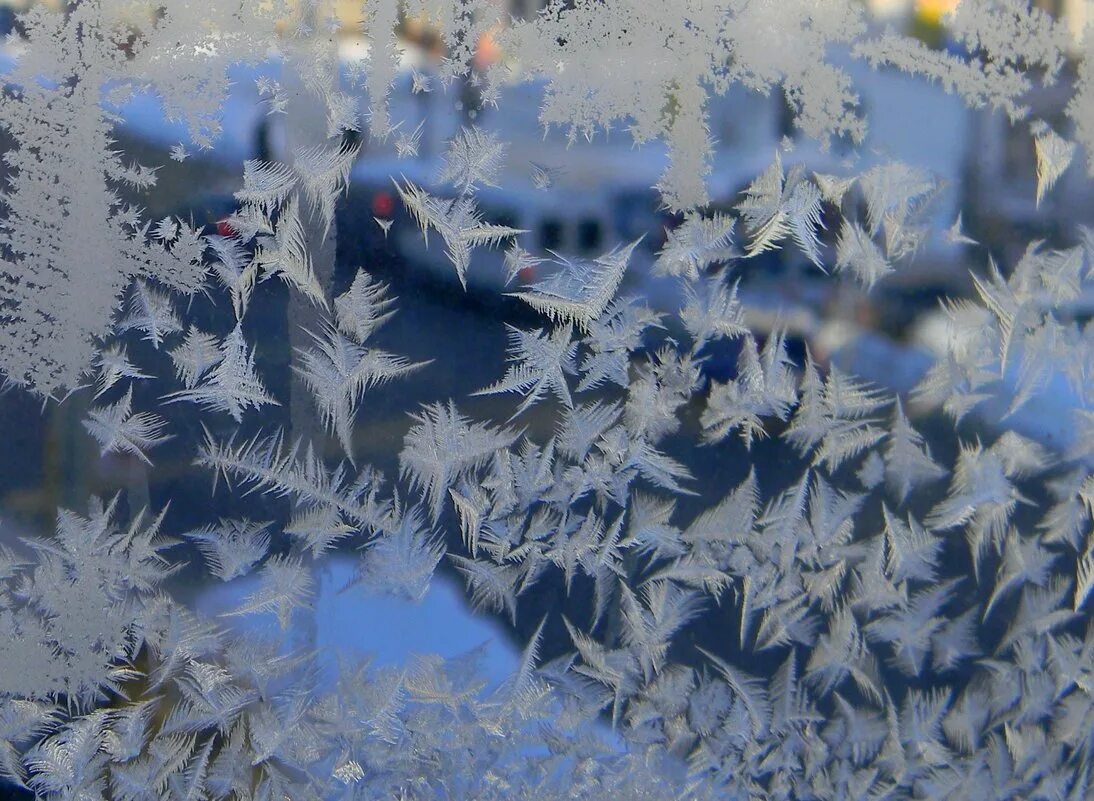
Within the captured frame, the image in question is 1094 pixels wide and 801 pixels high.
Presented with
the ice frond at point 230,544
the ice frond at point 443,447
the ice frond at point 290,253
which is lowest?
the ice frond at point 230,544

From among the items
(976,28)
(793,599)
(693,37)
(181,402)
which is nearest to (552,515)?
(793,599)

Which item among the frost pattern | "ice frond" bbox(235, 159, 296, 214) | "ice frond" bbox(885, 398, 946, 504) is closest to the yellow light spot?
the frost pattern

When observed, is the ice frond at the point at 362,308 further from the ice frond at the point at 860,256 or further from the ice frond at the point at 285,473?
the ice frond at the point at 860,256

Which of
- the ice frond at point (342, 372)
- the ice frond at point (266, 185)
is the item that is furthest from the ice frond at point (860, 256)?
the ice frond at point (266, 185)

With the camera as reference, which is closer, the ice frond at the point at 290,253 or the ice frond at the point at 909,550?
the ice frond at the point at 290,253

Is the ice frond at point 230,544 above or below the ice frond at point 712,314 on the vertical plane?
below

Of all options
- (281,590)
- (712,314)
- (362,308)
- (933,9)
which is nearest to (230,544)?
(281,590)

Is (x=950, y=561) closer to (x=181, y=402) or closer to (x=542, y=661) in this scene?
(x=542, y=661)

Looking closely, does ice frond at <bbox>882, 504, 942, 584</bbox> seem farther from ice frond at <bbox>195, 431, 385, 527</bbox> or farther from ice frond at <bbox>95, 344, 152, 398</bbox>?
ice frond at <bbox>95, 344, 152, 398</bbox>

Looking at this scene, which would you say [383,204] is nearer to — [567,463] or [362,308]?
[362,308]
